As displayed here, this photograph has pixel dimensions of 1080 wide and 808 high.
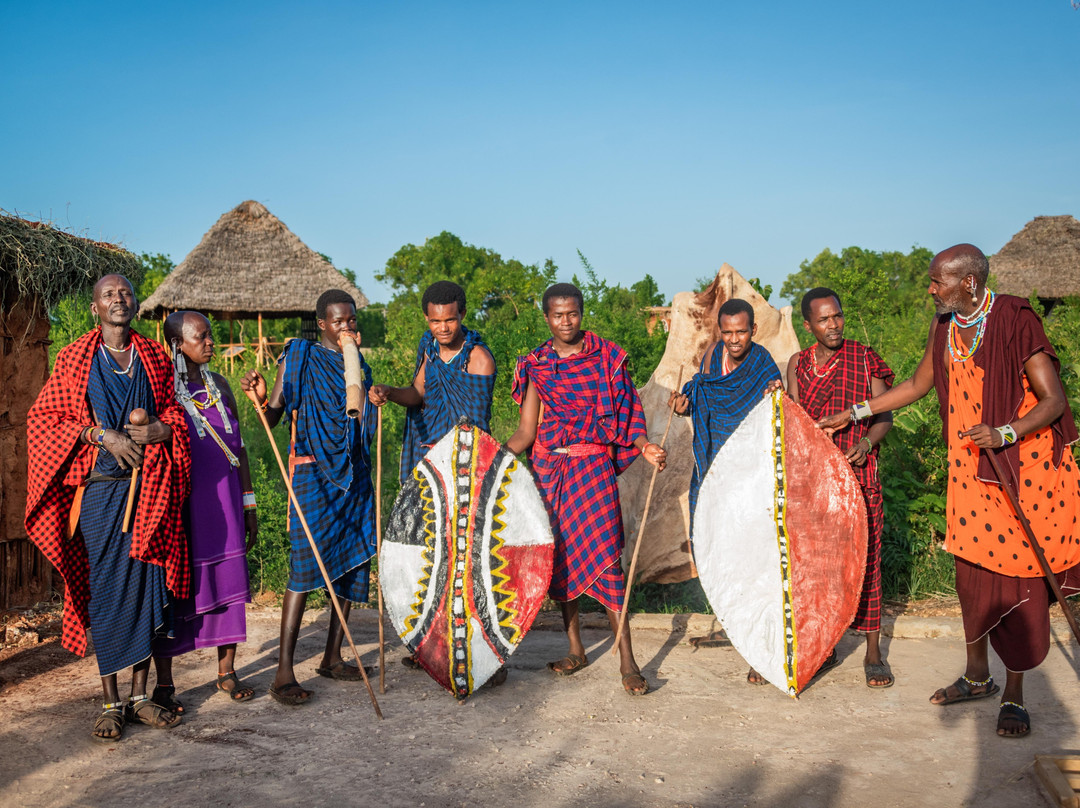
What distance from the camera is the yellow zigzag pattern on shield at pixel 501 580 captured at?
393 cm

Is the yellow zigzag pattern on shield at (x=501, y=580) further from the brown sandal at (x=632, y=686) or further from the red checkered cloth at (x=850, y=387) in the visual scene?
the red checkered cloth at (x=850, y=387)

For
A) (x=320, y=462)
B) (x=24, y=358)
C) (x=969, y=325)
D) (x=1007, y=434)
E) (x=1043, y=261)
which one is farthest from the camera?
(x=1043, y=261)

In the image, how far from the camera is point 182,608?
12.8 ft

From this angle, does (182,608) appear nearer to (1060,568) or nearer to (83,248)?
(83,248)

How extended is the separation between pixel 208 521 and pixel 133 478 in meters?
0.45

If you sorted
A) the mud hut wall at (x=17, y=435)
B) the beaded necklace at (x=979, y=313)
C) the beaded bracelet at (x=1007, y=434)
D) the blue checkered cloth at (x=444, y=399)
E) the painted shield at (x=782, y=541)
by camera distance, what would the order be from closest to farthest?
the beaded bracelet at (x=1007, y=434)
the beaded necklace at (x=979, y=313)
the painted shield at (x=782, y=541)
the blue checkered cloth at (x=444, y=399)
the mud hut wall at (x=17, y=435)

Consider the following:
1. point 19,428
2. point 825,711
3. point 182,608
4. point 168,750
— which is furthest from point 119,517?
point 825,711

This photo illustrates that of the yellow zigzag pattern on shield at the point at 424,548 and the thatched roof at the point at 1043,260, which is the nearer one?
the yellow zigzag pattern on shield at the point at 424,548

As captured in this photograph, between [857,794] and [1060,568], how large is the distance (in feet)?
4.39

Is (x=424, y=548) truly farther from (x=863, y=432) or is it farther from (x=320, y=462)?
(x=863, y=432)

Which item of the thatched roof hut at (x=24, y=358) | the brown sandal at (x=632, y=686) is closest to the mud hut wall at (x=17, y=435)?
the thatched roof hut at (x=24, y=358)

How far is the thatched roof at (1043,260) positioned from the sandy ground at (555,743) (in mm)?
22101

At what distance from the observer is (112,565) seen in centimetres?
363

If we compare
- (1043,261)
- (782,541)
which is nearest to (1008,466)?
(782,541)
